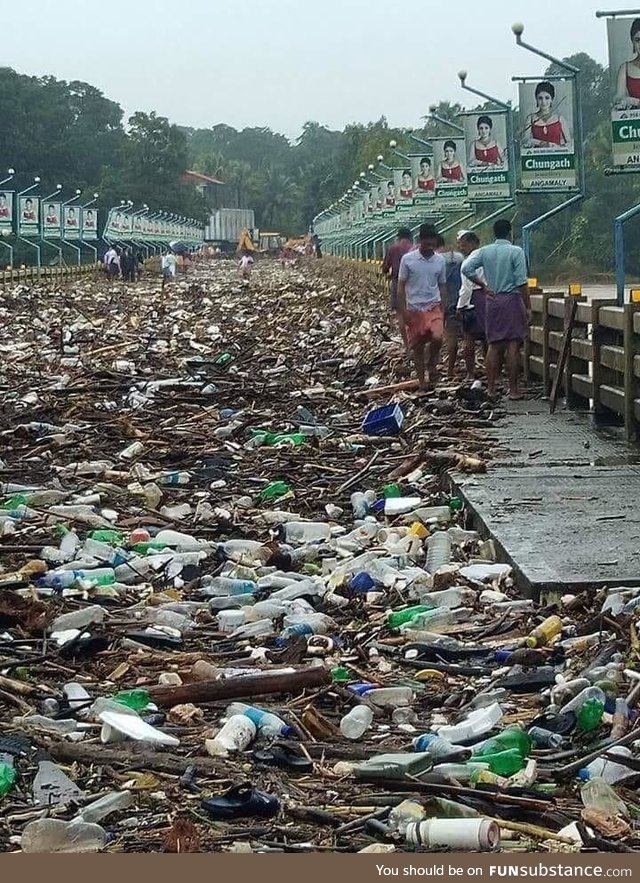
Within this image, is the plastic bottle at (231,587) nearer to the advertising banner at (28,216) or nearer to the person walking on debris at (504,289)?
the person walking on debris at (504,289)

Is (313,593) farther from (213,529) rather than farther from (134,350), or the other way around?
(134,350)

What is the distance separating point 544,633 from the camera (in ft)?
21.3

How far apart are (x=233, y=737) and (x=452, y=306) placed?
11.7 metres

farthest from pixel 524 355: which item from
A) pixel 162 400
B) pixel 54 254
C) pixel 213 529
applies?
pixel 54 254

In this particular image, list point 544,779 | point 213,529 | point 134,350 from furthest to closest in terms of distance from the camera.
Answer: point 134,350 < point 213,529 < point 544,779

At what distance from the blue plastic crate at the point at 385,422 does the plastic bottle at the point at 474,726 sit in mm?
7457

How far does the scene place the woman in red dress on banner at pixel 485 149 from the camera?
85.5 feet

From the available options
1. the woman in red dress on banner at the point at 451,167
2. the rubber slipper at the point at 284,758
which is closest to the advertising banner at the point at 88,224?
the woman in red dress on banner at the point at 451,167

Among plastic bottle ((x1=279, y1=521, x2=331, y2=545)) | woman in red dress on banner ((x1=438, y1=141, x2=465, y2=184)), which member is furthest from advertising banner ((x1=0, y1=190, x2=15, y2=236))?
plastic bottle ((x1=279, y1=521, x2=331, y2=545))

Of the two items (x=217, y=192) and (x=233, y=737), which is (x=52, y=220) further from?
(x=217, y=192)

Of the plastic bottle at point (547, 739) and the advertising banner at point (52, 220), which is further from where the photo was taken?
the advertising banner at point (52, 220)

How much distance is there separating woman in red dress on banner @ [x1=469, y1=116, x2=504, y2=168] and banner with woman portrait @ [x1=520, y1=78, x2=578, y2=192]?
5.14 metres

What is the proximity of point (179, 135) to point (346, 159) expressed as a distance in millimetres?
15736

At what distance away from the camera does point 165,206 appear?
137875 mm
